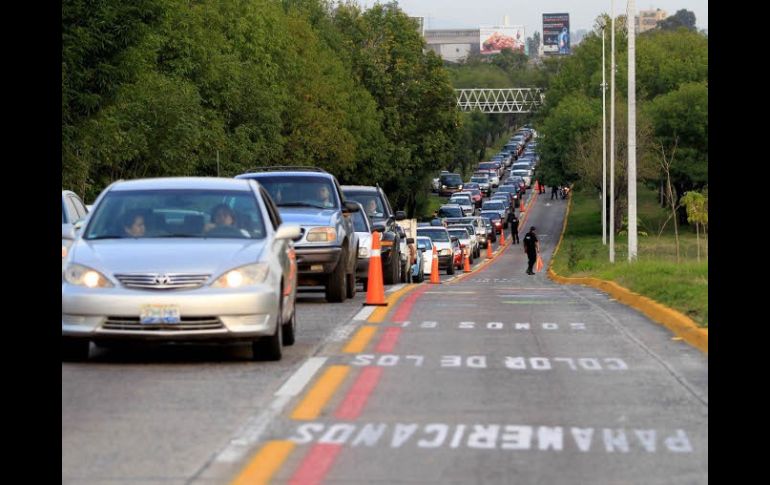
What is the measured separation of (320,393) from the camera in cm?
1161

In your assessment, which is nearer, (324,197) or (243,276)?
(243,276)

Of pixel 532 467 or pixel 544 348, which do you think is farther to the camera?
pixel 544 348

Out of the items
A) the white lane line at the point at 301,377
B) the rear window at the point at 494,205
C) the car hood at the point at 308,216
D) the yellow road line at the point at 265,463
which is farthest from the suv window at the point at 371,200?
the rear window at the point at 494,205

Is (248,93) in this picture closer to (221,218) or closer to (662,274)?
(662,274)

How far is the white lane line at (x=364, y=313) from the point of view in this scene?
60.3 feet

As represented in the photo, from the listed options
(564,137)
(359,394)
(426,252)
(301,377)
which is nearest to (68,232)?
(301,377)

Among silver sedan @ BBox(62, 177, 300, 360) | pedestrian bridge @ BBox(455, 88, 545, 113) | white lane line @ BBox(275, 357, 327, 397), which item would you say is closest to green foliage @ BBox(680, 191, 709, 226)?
silver sedan @ BBox(62, 177, 300, 360)

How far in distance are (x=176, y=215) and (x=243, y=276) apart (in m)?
1.50

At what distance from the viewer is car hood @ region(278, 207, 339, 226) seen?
72.5ft
